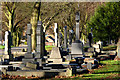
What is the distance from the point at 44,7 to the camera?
41781 mm

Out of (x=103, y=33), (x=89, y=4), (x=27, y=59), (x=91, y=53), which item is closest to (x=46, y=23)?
(x=89, y=4)

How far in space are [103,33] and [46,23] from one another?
12.9 metres

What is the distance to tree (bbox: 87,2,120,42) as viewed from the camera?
110 ft

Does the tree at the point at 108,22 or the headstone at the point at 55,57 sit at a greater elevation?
the tree at the point at 108,22

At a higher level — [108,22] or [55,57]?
[108,22]

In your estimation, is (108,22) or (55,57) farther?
(108,22)

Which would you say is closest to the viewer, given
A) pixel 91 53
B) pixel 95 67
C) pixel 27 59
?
pixel 95 67

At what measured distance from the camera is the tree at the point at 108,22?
3343cm

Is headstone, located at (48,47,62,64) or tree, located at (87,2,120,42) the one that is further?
tree, located at (87,2,120,42)

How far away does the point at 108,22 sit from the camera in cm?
3400

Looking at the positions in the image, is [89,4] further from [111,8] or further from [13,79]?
[13,79]

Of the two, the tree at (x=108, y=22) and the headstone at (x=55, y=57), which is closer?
the headstone at (x=55, y=57)

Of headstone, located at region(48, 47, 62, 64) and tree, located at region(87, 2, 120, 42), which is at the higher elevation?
tree, located at region(87, 2, 120, 42)

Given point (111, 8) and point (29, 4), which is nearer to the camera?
point (111, 8)
